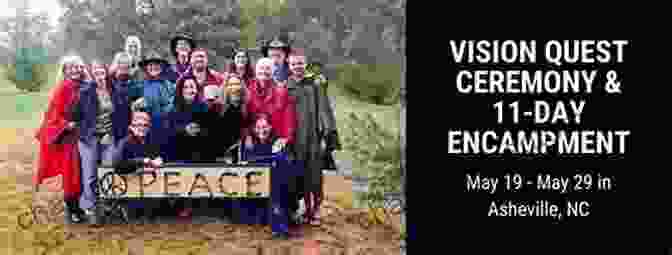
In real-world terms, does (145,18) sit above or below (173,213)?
above

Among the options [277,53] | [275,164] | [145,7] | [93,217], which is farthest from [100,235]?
[277,53]

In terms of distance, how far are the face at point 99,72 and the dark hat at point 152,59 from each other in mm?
213

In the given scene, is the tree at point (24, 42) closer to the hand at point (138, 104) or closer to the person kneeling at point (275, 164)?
the hand at point (138, 104)

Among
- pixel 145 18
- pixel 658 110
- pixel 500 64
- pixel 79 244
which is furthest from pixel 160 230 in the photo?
pixel 658 110

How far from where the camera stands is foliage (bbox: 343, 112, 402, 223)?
4238mm

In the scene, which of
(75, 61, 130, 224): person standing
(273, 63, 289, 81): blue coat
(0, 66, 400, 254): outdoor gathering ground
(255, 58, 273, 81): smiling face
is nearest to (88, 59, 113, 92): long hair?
(75, 61, 130, 224): person standing

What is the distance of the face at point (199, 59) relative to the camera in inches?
161

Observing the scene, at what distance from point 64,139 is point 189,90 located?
32.3 inches

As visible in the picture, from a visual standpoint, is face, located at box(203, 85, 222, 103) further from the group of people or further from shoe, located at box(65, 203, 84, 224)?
shoe, located at box(65, 203, 84, 224)

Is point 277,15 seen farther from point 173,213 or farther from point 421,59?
point 173,213

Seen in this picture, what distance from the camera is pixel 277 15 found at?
4211 mm

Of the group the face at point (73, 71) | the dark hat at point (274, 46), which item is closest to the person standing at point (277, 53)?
the dark hat at point (274, 46)

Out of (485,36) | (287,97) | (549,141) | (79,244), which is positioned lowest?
(79,244)

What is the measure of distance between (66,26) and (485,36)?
8.44 feet
